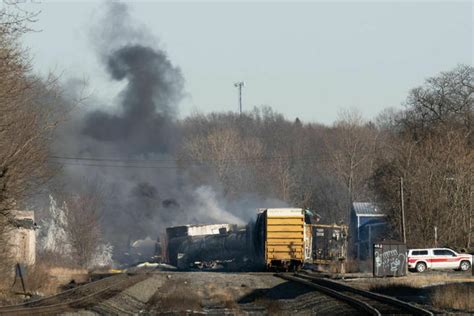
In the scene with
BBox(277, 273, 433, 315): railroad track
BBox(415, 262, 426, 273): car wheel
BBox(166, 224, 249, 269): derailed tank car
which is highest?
BBox(166, 224, 249, 269): derailed tank car

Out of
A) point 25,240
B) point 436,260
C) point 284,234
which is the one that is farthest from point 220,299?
point 436,260

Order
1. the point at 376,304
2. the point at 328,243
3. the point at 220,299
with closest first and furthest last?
the point at 376,304 < the point at 220,299 < the point at 328,243

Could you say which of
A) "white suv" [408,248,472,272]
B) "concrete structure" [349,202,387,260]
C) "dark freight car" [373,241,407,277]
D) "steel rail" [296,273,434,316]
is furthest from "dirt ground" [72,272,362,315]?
"concrete structure" [349,202,387,260]

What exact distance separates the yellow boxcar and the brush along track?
13190 mm

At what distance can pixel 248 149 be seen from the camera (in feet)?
427

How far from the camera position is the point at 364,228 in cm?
8619

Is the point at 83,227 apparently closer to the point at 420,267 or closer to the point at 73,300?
the point at 420,267

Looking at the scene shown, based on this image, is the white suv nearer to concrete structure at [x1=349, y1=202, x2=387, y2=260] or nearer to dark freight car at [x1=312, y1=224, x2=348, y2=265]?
dark freight car at [x1=312, y1=224, x2=348, y2=265]

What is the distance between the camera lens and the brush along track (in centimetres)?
2538

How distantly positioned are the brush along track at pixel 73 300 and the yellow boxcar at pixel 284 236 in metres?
Result: 13.2

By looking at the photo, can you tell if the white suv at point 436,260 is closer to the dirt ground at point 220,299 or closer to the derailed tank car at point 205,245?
the dirt ground at point 220,299

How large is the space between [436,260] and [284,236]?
9845 millimetres

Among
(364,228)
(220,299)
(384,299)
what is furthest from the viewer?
(364,228)

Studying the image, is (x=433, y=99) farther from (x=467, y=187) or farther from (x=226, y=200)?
(x=467, y=187)
